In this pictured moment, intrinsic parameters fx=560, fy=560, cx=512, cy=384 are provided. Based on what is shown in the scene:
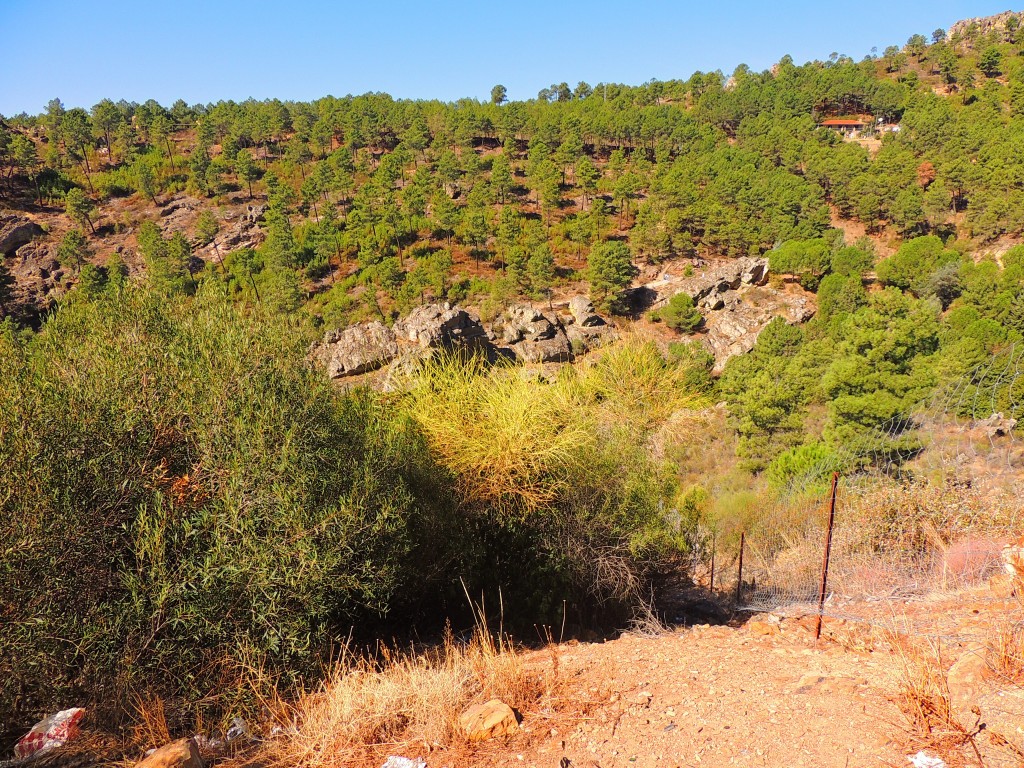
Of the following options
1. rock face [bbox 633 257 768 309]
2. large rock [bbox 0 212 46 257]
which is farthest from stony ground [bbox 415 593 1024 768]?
large rock [bbox 0 212 46 257]

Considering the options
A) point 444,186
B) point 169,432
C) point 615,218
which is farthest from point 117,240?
point 169,432

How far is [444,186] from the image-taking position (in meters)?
59.1

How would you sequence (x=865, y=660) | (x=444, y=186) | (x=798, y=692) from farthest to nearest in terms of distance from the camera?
(x=444, y=186) → (x=865, y=660) → (x=798, y=692)

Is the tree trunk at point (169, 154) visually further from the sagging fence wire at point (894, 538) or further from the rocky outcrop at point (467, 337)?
the sagging fence wire at point (894, 538)

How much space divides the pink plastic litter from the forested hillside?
1.16ft

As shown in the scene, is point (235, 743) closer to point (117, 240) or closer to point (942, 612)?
point (942, 612)

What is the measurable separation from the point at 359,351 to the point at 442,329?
184 inches

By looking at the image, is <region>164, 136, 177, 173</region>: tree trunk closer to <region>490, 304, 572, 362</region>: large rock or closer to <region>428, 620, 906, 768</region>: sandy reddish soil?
<region>490, 304, 572, 362</region>: large rock

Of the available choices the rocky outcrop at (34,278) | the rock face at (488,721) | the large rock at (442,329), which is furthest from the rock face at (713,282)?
the rocky outcrop at (34,278)

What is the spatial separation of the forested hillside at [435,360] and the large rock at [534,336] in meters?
4.73

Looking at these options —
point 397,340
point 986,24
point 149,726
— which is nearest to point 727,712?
point 149,726

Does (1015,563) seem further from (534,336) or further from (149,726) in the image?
(534,336)

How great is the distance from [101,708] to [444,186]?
194 feet

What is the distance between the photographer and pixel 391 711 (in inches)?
185
